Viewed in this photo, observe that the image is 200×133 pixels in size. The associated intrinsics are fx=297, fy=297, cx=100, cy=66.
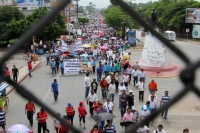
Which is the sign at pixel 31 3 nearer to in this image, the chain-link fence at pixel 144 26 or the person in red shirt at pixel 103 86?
the person in red shirt at pixel 103 86

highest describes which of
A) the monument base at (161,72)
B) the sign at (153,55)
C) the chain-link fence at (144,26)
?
the chain-link fence at (144,26)

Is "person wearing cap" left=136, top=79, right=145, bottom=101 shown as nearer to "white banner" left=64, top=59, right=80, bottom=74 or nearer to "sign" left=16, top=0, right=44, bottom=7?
"white banner" left=64, top=59, right=80, bottom=74

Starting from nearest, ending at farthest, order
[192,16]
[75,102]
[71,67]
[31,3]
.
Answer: [75,102]
[71,67]
[192,16]
[31,3]

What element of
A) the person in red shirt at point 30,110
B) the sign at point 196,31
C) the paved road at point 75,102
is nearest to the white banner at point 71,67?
the paved road at point 75,102

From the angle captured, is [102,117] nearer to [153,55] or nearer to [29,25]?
[153,55]

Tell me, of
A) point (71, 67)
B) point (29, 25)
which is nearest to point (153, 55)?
point (71, 67)

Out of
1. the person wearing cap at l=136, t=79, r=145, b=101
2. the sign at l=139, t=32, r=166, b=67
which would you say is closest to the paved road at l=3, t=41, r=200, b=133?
the person wearing cap at l=136, t=79, r=145, b=101

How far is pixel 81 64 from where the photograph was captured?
56.1 feet

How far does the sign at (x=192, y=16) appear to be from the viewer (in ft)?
135

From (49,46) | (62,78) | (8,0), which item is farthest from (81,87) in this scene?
(8,0)

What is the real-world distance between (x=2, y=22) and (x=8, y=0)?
144 feet

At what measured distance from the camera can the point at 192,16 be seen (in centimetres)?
4141

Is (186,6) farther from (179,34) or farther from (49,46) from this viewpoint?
(49,46)

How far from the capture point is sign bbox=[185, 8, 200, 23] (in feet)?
135
